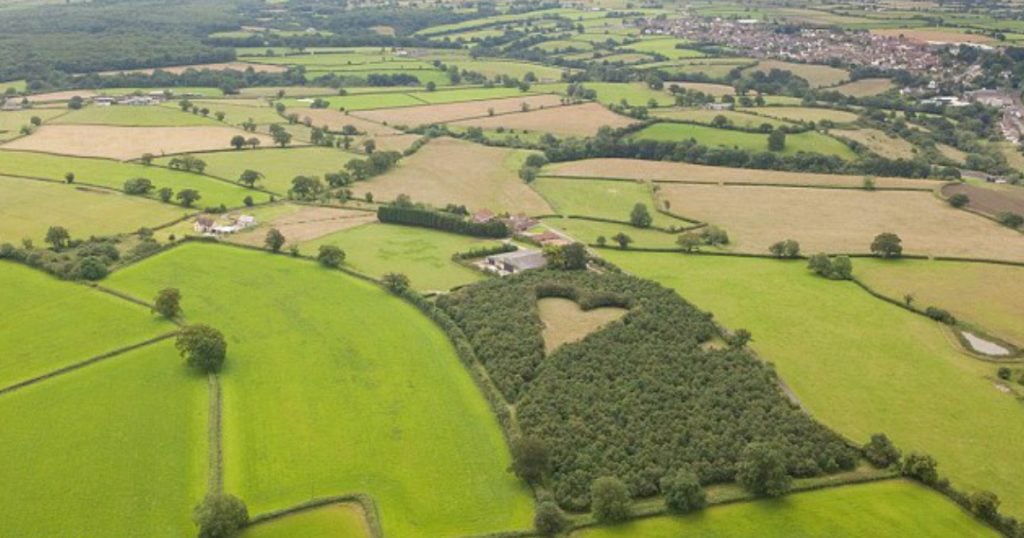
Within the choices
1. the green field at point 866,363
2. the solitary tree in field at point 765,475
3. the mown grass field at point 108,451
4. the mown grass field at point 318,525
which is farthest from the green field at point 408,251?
the solitary tree in field at point 765,475

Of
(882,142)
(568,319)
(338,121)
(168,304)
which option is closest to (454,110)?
(338,121)

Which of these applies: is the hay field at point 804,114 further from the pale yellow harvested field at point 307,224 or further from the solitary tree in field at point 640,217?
the pale yellow harvested field at point 307,224

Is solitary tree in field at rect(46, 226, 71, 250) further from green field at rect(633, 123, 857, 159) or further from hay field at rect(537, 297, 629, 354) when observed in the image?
green field at rect(633, 123, 857, 159)

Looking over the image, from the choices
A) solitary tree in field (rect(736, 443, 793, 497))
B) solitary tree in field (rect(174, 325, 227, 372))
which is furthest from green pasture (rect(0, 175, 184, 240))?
solitary tree in field (rect(736, 443, 793, 497))

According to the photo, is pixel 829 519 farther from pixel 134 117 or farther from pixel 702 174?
pixel 134 117

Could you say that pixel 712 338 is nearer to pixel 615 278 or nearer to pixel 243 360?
pixel 615 278

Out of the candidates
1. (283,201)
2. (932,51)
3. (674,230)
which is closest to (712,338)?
(674,230)
